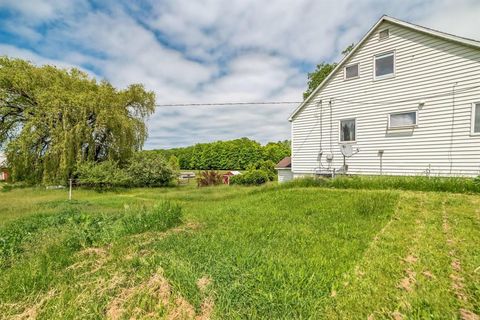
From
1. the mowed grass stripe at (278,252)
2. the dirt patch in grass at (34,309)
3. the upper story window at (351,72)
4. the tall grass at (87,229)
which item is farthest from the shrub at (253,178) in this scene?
the dirt patch in grass at (34,309)

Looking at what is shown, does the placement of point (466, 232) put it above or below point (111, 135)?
below

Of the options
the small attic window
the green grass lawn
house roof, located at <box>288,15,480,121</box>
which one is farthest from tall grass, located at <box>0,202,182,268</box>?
the small attic window

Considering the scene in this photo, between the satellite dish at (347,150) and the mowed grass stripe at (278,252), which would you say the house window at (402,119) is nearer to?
the satellite dish at (347,150)

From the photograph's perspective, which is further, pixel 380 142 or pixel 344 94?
pixel 344 94

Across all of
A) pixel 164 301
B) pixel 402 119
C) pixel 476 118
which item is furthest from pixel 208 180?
pixel 164 301

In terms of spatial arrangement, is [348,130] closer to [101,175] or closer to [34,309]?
[34,309]

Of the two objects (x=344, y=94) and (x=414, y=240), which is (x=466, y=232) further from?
(x=344, y=94)

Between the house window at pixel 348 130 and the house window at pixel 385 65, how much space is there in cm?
226

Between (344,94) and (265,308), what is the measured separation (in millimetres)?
11777

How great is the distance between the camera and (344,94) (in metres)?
12.0

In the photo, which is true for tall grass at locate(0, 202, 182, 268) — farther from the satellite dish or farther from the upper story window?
the upper story window

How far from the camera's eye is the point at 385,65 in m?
10.8

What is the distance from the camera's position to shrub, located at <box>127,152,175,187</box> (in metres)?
19.6

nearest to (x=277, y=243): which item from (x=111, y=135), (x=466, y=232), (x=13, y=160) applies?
(x=466, y=232)
